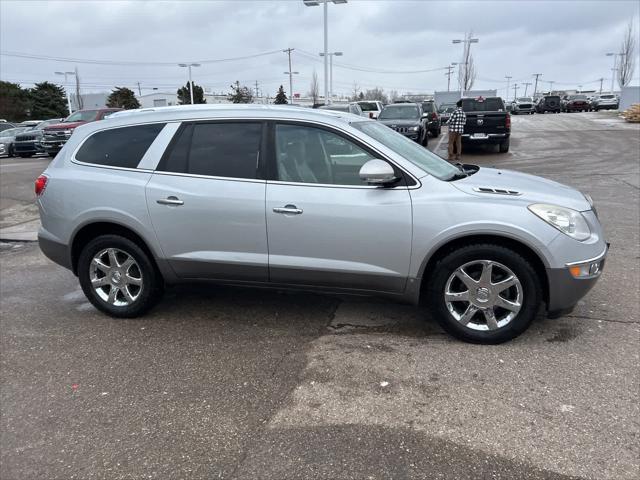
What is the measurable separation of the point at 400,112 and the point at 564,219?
15969 millimetres

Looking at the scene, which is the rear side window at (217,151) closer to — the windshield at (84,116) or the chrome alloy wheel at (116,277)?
the chrome alloy wheel at (116,277)

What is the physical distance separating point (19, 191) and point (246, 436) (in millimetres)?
12322

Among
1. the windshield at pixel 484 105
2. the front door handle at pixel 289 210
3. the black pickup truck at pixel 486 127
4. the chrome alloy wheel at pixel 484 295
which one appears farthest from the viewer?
the windshield at pixel 484 105

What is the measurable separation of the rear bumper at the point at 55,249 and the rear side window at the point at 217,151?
1235 mm

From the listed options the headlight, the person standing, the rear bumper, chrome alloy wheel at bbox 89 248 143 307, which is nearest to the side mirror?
the headlight

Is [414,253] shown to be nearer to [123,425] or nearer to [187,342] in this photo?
[187,342]

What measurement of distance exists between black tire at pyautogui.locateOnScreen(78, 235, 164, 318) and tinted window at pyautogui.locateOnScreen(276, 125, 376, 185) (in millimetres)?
1455

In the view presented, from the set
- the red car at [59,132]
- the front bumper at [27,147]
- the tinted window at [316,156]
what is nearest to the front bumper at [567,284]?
the tinted window at [316,156]

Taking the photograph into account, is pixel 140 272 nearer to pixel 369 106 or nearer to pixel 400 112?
pixel 400 112

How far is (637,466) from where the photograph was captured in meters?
2.61

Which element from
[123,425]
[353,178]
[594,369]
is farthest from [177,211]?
[594,369]

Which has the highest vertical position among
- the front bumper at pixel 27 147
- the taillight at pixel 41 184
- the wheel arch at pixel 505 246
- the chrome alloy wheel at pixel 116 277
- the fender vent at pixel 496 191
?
the fender vent at pixel 496 191

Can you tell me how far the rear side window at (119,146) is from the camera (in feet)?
14.6

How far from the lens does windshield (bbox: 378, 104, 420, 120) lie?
18.7 m
